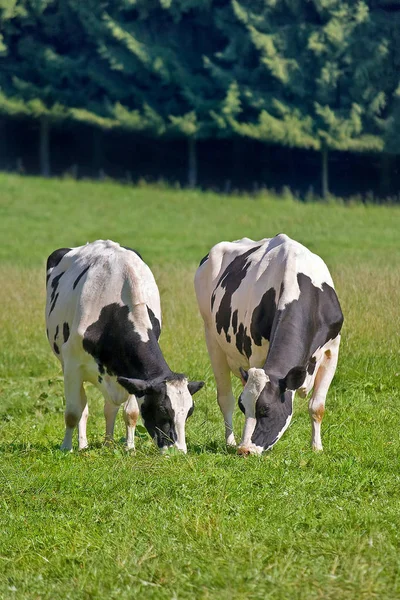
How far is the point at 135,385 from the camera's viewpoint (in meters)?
9.24

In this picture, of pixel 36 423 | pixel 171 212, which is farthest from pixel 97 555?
pixel 171 212

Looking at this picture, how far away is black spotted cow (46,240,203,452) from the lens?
9219 millimetres

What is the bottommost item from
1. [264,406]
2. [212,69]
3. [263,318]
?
[264,406]

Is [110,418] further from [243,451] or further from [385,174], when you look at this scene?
[385,174]

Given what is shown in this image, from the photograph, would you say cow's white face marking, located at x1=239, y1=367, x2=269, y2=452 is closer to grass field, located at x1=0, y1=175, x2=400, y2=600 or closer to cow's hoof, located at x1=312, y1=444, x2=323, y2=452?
grass field, located at x1=0, y1=175, x2=400, y2=600

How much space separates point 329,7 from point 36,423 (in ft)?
106

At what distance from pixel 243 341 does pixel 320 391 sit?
3.21 feet

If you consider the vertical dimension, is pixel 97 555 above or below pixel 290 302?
below

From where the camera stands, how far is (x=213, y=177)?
1730 inches

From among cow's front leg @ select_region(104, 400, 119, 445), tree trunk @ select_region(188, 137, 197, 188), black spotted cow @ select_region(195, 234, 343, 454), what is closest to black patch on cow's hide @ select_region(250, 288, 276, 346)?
black spotted cow @ select_region(195, 234, 343, 454)

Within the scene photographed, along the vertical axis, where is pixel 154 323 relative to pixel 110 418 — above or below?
above

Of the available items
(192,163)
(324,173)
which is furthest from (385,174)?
(192,163)

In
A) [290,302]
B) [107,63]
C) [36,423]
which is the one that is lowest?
[36,423]

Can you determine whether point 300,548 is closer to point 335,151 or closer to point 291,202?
point 291,202
